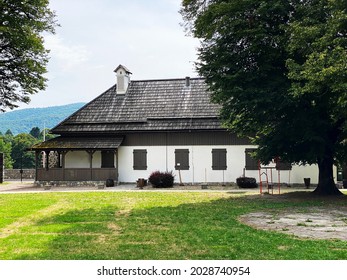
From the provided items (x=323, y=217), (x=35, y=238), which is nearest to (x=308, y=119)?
(x=323, y=217)

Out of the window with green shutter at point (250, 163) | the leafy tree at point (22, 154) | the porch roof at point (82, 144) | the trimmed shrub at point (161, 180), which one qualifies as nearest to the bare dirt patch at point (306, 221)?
the window with green shutter at point (250, 163)

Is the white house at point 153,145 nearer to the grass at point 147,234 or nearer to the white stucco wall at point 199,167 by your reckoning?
the white stucco wall at point 199,167

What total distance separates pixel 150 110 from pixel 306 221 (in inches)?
838

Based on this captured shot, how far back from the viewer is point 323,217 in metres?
13.0

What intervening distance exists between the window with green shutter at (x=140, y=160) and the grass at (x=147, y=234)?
13388 mm

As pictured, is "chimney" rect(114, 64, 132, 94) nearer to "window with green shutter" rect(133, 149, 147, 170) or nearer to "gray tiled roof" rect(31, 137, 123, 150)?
"gray tiled roof" rect(31, 137, 123, 150)

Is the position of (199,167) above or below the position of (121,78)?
below

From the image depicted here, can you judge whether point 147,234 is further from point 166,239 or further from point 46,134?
point 46,134

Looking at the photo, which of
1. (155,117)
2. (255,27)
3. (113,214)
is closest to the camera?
(113,214)

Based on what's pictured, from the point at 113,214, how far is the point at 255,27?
1037 centimetres

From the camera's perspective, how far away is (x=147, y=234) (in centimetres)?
1016

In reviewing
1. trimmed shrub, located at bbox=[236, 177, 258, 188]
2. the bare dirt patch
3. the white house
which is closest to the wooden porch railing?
the white house

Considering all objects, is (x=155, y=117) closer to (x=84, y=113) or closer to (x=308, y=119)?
(x=84, y=113)

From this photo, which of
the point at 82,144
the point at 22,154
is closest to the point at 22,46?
the point at 82,144
